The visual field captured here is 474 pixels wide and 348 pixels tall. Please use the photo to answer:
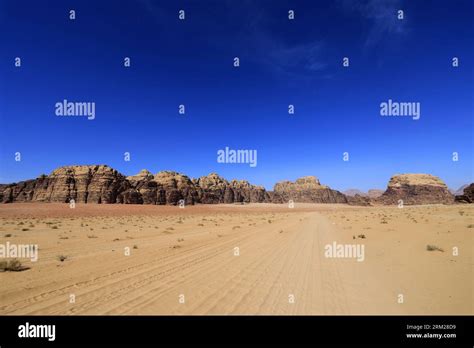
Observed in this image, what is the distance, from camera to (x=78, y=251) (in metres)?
12.3

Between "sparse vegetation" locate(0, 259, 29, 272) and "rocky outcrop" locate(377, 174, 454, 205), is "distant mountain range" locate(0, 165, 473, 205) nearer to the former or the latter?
"rocky outcrop" locate(377, 174, 454, 205)

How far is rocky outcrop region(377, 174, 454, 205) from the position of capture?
540ft

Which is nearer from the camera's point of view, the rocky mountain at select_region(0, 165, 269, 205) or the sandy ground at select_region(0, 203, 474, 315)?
the sandy ground at select_region(0, 203, 474, 315)

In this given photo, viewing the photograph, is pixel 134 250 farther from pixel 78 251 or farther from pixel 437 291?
pixel 437 291

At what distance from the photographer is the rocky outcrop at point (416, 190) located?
164500 mm

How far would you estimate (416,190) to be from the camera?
172875 mm

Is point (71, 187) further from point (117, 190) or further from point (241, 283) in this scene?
point (241, 283)

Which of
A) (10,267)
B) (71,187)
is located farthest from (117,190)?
(10,267)
